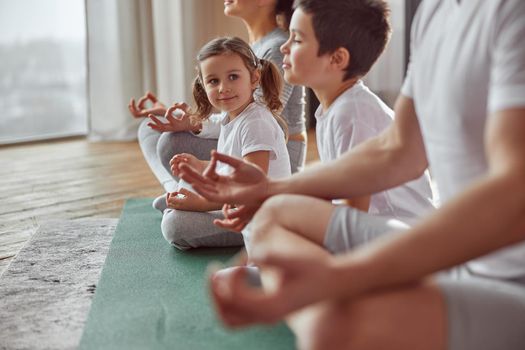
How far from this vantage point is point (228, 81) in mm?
1943

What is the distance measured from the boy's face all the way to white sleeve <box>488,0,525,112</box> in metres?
0.63

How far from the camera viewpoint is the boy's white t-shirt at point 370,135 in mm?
1476

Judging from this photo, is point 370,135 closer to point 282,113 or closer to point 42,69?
point 282,113

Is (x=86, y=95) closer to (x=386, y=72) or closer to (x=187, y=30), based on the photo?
(x=187, y=30)

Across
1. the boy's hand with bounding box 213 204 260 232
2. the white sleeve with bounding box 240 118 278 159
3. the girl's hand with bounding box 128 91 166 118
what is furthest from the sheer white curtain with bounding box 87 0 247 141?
the boy's hand with bounding box 213 204 260 232

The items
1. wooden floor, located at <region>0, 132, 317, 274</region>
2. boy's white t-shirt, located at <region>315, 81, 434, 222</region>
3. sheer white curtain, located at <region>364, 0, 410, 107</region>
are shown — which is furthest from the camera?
sheer white curtain, located at <region>364, 0, 410, 107</region>

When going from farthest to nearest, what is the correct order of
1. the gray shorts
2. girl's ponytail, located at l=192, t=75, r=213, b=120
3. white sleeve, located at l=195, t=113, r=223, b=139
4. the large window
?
the large window
white sleeve, located at l=195, t=113, r=223, b=139
girl's ponytail, located at l=192, t=75, r=213, b=120
the gray shorts

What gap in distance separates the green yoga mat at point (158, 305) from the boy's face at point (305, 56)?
51 cm

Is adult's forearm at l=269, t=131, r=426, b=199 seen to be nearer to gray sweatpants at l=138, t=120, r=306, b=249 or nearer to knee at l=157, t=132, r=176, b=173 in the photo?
gray sweatpants at l=138, t=120, r=306, b=249

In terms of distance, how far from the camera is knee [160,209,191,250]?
6.39ft

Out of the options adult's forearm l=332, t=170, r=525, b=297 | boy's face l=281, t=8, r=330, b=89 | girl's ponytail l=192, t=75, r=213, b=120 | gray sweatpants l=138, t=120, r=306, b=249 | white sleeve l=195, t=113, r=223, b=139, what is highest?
boy's face l=281, t=8, r=330, b=89

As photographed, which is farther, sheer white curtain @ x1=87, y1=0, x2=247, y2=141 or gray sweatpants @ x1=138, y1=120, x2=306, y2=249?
sheer white curtain @ x1=87, y1=0, x2=247, y2=141

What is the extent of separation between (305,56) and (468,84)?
0.60 m

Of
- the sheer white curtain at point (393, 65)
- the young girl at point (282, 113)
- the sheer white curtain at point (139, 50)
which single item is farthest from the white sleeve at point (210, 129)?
the sheer white curtain at point (139, 50)
